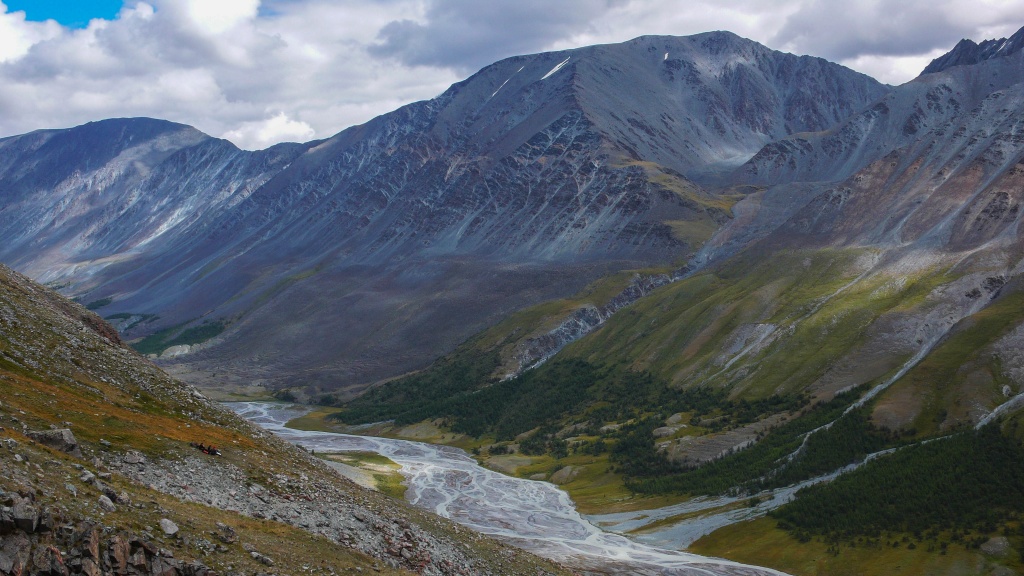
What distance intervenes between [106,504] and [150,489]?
699cm

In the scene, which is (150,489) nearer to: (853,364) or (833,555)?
(833,555)

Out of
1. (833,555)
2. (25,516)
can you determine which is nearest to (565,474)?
(833,555)

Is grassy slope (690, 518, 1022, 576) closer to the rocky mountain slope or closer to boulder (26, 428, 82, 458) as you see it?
the rocky mountain slope

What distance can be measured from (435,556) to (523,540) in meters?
52.5

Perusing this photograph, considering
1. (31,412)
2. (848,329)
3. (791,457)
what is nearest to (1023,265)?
(848,329)

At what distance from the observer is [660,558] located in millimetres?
101750

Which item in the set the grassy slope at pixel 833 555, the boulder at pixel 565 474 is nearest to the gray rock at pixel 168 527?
the grassy slope at pixel 833 555

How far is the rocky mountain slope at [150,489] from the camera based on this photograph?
110 feet

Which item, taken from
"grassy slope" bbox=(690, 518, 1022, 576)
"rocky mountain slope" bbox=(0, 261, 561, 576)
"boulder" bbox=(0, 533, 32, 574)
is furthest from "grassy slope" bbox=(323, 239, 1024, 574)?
"boulder" bbox=(0, 533, 32, 574)

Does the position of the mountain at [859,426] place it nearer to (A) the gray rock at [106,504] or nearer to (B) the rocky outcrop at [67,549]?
(B) the rocky outcrop at [67,549]

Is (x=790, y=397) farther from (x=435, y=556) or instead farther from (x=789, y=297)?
(x=435, y=556)

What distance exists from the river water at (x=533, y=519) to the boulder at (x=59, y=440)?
58925 millimetres

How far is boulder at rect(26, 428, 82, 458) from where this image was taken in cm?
4188

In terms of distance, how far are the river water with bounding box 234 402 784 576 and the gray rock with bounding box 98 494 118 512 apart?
61.5 metres
